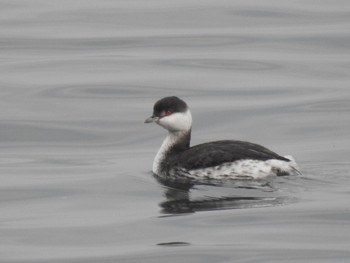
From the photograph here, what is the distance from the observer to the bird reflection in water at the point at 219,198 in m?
12.3

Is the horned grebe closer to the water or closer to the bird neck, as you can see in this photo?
the bird neck

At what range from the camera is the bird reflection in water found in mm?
12297

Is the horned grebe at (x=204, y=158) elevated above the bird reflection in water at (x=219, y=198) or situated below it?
above

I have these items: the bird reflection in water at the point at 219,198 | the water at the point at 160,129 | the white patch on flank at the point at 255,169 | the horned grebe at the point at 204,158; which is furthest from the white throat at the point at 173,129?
the white patch on flank at the point at 255,169

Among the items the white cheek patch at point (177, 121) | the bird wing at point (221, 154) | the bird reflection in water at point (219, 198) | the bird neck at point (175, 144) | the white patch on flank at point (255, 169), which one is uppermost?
the white cheek patch at point (177, 121)

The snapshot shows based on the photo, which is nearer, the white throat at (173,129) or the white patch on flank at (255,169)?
the white patch on flank at (255,169)

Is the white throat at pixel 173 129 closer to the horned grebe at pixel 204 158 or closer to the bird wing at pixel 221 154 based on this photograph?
the horned grebe at pixel 204 158

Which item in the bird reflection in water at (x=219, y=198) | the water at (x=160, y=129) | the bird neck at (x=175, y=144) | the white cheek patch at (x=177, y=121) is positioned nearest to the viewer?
the water at (x=160, y=129)

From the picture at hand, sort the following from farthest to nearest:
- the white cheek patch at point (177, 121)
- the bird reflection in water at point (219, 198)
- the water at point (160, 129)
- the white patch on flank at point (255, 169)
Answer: the white cheek patch at point (177, 121) → the white patch on flank at point (255, 169) → the bird reflection in water at point (219, 198) → the water at point (160, 129)

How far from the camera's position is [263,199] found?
40.9 feet

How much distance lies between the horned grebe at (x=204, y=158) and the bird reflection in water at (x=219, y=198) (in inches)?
4.6

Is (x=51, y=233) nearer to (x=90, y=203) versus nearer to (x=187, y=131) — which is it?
(x=90, y=203)

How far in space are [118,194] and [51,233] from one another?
161 cm

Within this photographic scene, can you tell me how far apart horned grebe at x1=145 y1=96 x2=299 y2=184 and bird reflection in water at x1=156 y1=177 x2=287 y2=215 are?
4.6 inches
